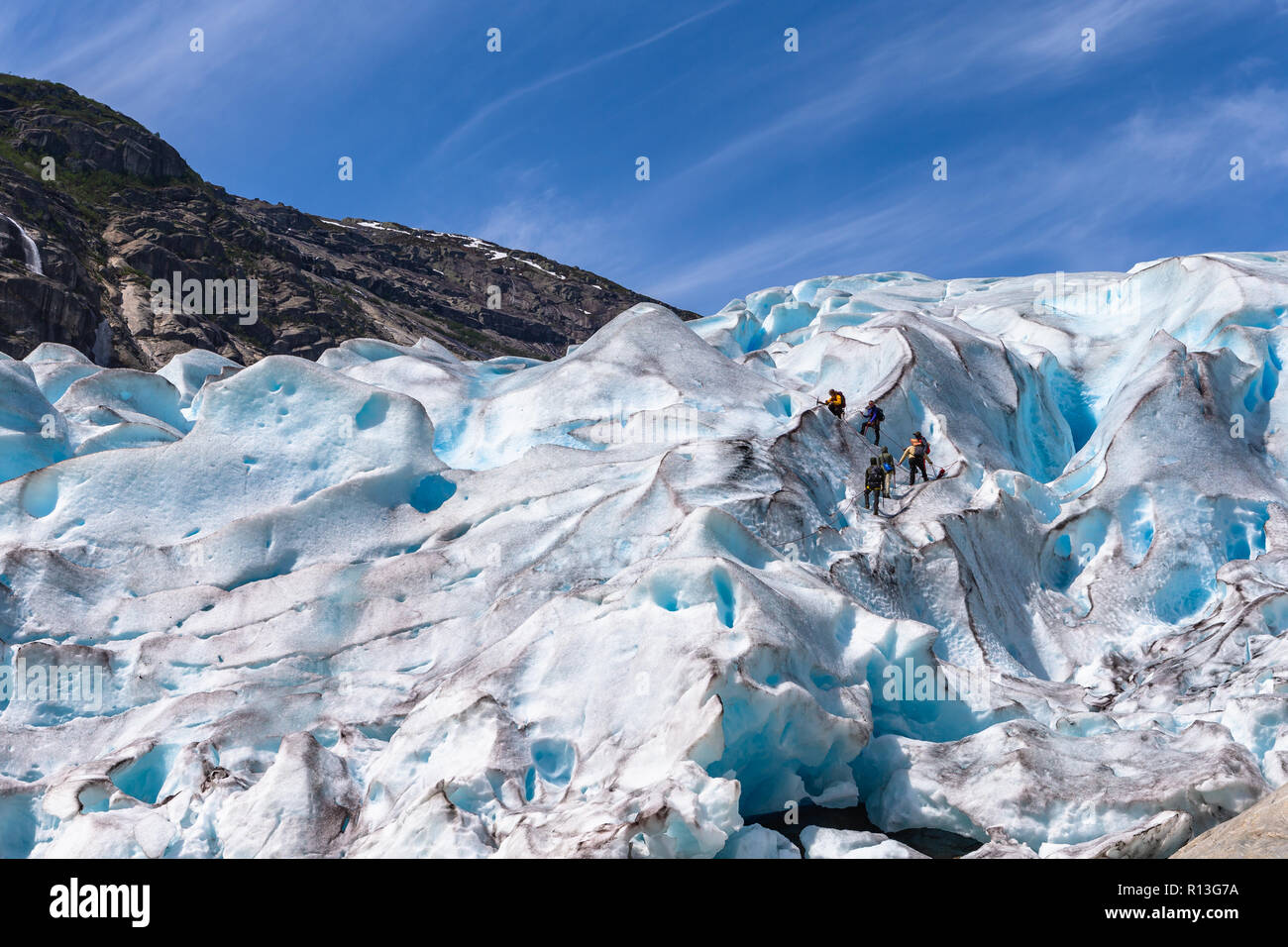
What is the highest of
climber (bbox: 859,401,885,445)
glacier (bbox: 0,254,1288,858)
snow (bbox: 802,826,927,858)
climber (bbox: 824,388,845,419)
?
climber (bbox: 824,388,845,419)

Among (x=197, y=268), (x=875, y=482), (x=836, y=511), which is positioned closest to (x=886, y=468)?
(x=875, y=482)

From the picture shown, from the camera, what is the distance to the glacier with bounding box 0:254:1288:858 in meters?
12.4

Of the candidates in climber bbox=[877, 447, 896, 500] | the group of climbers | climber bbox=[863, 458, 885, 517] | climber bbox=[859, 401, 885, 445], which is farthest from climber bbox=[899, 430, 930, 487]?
climber bbox=[863, 458, 885, 517]

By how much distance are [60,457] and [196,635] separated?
695 centimetres

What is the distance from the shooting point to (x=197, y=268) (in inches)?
3009

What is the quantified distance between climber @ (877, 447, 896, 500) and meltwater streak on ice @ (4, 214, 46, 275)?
55557 millimetres

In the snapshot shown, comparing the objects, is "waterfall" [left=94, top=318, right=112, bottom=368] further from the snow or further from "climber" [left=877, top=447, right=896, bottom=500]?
the snow

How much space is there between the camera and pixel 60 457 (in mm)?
21141

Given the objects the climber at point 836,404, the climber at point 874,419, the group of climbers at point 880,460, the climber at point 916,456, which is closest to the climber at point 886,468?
the group of climbers at point 880,460

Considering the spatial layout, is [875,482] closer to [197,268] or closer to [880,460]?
[880,460]

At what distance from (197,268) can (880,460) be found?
2692 inches

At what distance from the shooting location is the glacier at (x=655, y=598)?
12.4m
